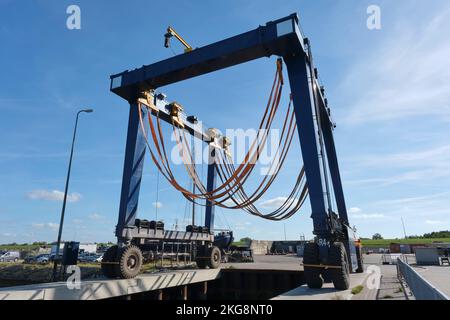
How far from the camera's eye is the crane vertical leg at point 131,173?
13.2 m

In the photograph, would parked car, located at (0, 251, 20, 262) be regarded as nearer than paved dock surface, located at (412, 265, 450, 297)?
No

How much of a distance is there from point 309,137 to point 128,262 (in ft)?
30.4

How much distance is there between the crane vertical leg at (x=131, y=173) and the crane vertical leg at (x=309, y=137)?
7838 millimetres

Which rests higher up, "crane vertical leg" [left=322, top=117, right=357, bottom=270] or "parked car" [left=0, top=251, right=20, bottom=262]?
"crane vertical leg" [left=322, top=117, right=357, bottom=270]

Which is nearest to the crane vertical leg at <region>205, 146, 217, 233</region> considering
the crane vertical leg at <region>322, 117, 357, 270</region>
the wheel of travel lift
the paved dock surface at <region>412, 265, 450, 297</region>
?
the wheel of travel lift

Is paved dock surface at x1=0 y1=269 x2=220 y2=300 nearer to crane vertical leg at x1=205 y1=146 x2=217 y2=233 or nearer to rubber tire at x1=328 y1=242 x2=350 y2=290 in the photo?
crane vertical leg at x1=205 y1=146 x2=217 y2=233

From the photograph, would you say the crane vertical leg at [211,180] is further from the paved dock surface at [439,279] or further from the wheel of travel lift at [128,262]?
the paved dock surface at [439,279]

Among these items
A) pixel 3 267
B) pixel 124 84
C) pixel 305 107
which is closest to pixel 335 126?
pixel 305 107

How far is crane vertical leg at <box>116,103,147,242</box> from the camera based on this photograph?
13.2 metres

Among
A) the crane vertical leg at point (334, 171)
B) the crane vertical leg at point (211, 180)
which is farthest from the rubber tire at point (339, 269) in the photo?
the crane vertical leg at point (211, 180)

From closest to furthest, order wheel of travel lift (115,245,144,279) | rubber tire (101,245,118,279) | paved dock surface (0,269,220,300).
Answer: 1. paved dock surface (0,269,220,300)
2. wheel of travel lift (115,245,144,279)
3. rubber tire (101,245,118,279)

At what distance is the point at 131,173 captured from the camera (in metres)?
13.8

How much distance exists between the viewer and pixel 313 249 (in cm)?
1027
